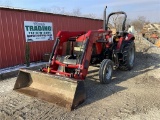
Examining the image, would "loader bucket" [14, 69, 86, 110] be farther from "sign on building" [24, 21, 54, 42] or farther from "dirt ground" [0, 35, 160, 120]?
"sign on building" [24, 21, 54, 42]

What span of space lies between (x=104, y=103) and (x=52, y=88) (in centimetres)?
133

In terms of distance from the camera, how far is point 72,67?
19.2ft

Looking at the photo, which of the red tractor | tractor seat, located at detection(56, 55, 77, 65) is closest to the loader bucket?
the red tractor

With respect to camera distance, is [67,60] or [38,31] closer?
[67,60]

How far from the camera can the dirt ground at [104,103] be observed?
447 cm

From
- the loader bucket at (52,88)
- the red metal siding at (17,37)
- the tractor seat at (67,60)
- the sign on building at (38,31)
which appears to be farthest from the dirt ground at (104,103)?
the sign on building at (38,31)

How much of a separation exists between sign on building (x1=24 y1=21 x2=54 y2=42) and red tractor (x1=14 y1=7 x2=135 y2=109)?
269 cm

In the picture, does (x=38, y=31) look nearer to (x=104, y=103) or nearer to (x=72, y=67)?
(x=72, y=67)

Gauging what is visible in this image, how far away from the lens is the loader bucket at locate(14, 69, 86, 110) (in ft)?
15.4

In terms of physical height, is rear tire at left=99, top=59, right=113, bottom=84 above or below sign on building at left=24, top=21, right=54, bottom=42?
below

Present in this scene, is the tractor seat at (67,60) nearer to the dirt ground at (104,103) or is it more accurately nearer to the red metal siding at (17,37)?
the dirt ground at (104,103)

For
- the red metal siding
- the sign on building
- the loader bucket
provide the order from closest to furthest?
1. the loader bucket
2. the red metal siding
3. the sign on building

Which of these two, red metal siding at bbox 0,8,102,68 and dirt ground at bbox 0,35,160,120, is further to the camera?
red metal siding at bbox 0,8,102,68

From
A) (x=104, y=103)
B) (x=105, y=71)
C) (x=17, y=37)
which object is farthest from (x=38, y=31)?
(x=104, y=103)
